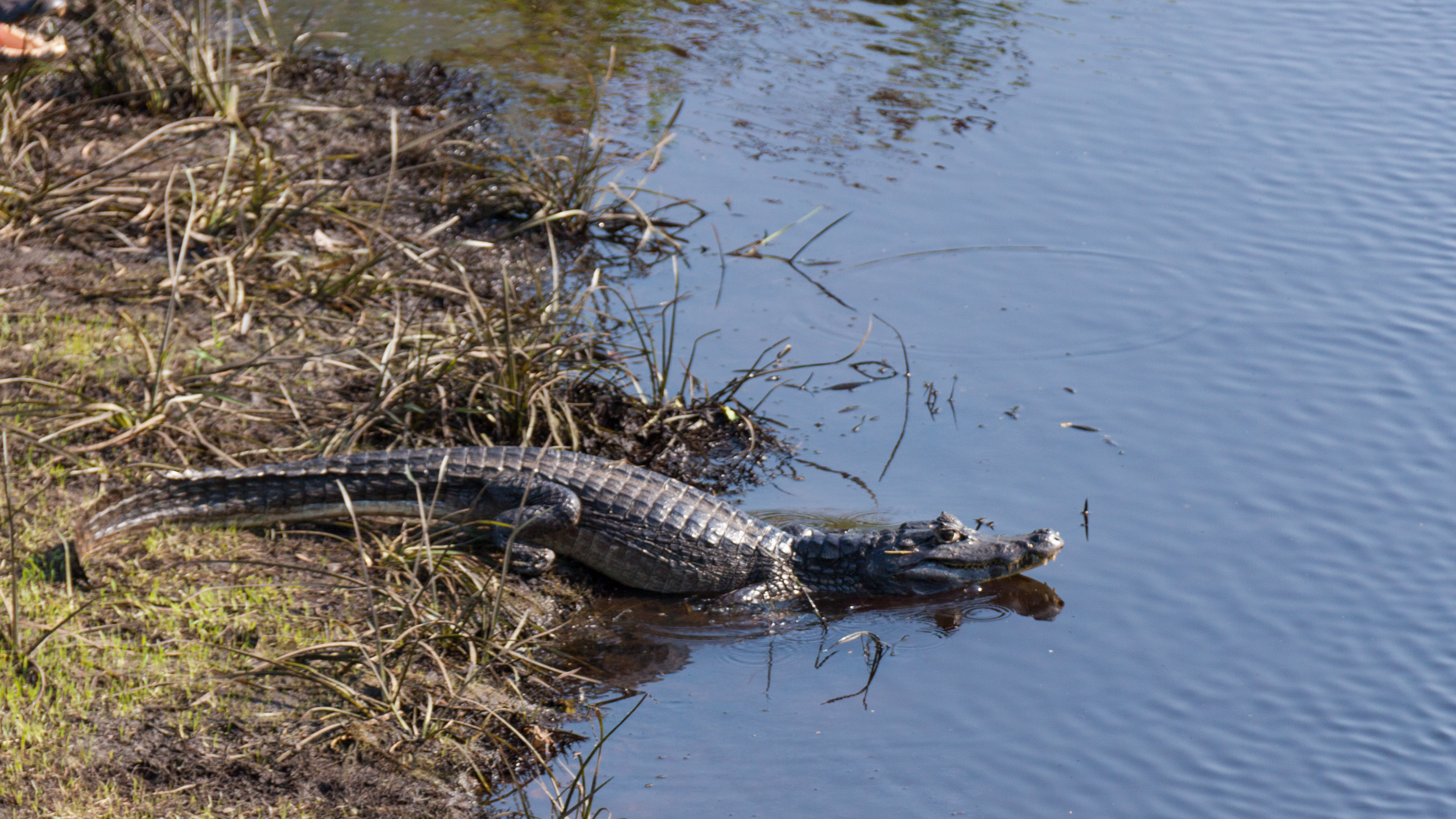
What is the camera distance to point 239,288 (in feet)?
16.1

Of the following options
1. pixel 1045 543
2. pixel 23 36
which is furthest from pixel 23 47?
pixel 1045 543

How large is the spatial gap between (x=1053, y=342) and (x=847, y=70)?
3.44 m

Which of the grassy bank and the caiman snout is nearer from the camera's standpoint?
the grassy bank

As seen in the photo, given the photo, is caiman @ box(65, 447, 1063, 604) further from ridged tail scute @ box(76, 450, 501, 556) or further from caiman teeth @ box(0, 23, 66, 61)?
caiman teeth @ box(0, 23, 66, 61)

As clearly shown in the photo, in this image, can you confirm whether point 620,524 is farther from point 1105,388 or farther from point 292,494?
point 1105,388

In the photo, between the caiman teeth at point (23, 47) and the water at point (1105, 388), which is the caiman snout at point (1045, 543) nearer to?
the water at point (1105, 388)

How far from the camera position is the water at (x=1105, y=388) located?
11.5 ft

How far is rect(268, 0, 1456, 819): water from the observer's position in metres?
3.51

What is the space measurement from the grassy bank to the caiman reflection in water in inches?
5.1

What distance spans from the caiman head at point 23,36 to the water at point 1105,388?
2.61 metres

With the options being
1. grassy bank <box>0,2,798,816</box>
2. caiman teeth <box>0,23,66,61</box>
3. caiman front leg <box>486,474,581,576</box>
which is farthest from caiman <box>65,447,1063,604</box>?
caiman teeth <box>0,23,66,61</box>

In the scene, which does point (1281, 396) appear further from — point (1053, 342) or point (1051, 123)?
point (1051, 123)

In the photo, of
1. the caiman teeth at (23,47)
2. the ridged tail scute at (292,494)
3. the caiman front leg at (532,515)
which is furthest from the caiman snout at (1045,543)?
the caiman teeth at (23,47)

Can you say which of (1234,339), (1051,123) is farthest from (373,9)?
(1234,339)
